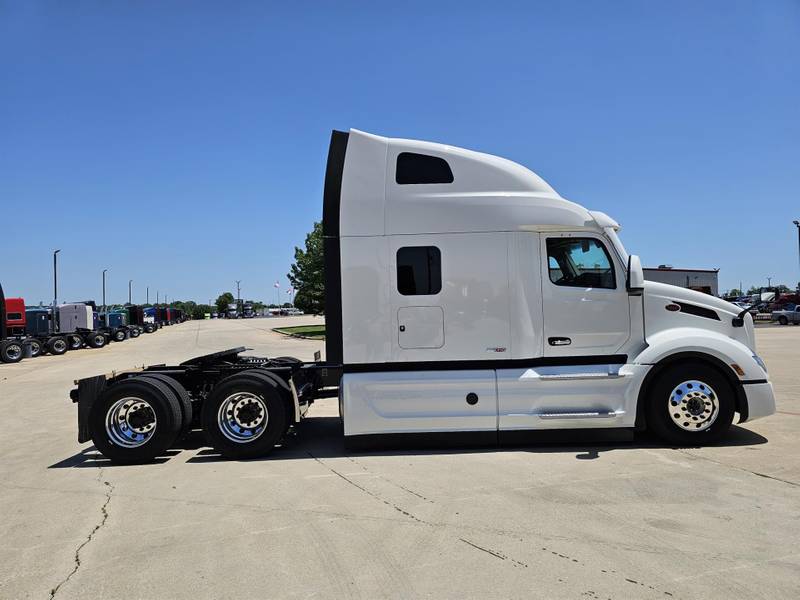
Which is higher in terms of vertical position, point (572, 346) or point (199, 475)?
point (572, 346)

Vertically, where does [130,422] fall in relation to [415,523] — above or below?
above

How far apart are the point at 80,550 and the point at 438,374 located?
388cm

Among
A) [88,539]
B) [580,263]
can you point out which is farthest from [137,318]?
[88,539]

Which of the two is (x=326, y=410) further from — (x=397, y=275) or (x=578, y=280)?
(x=578, y=280)

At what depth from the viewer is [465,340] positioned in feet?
22.9

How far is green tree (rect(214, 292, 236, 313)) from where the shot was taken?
15112cm

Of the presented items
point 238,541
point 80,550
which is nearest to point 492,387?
point 238,541

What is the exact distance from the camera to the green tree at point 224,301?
5950 inches

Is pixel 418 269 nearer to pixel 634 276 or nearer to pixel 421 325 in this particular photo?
pixel 421 325

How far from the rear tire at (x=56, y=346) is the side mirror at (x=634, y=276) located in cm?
2876

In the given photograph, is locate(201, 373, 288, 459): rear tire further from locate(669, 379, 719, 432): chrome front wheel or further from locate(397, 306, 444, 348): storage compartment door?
locate(669, 379, 719, 432): chrome front wheel

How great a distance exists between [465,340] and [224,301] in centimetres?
15313

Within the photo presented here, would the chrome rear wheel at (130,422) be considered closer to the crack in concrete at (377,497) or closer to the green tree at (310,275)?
the crack in concrete at (377,497)

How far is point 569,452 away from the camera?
6.88 meters
